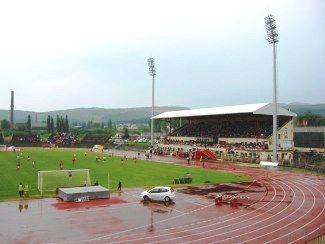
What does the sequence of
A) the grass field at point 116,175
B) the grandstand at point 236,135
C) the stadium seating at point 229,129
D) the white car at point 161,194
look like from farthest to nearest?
1. the stadium seating at point 229,129
2. the grandstand at point 236,135
3. the grass field at point 116,175
4. the white car at point 161,194

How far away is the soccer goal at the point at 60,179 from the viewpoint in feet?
126

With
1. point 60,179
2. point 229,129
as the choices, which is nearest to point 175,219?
point 60,179

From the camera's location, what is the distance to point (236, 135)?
82500 mm

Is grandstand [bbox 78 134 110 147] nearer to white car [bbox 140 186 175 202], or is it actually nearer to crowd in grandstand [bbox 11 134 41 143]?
crowd in grandstand [bbox 11 134 41 143]

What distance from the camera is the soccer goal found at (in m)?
38.4

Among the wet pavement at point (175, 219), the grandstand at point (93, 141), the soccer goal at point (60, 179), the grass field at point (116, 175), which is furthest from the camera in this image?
the grandstand at point (93, 141)

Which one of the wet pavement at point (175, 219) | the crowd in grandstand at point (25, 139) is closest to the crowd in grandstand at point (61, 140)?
the crowd in grandstand at point (25, 139)

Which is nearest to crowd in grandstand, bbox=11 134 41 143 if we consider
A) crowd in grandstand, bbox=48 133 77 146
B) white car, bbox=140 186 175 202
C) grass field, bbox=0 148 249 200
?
crowd in grandstand, bbox=48 133 77 146

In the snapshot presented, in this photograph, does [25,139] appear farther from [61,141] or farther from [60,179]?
[60,179]

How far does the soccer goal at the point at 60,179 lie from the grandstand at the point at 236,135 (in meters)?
35.3

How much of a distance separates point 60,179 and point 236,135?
4830cm

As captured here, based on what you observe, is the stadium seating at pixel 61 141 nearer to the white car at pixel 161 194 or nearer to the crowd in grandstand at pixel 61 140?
the crowd in grandstand at pixel 61 140

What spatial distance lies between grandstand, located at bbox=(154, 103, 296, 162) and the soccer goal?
35277 mm

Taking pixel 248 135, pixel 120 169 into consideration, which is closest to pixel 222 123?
pixel 248 135
